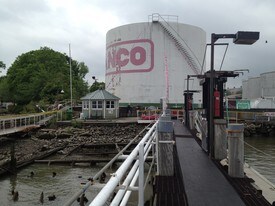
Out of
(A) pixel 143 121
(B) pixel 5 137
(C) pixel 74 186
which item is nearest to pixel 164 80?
(A) pixel 143 121

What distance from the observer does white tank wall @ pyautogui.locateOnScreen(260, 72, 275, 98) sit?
64250 millimetres

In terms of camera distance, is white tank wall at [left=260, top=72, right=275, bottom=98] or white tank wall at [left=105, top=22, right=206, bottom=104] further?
white tank wall at [left=260, top=72, right=275, bottom=98]

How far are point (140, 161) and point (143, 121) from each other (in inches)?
1031

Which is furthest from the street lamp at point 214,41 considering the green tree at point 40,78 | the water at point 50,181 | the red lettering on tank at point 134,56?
the green tree at point 40,78

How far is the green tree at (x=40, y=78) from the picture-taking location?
56.5 m

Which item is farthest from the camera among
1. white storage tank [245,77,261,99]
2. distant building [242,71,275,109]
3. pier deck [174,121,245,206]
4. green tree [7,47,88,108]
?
white storage tank [245,77,261,99]

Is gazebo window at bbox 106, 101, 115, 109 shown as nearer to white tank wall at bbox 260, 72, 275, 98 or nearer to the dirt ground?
the dirt ground

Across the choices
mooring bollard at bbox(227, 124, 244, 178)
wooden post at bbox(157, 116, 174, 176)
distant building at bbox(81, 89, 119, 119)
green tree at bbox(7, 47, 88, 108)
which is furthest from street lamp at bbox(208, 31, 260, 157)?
green tree at bbox(7, 47, 88, 108)

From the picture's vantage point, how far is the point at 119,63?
152ft

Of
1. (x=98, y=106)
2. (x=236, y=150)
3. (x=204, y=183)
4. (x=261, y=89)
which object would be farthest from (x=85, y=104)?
(x=261, y=89)

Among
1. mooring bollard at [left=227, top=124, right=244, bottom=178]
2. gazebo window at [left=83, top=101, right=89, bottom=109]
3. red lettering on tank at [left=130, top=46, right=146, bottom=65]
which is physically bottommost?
mooring bollard at [left=227, top=124, right=244, bottom=178]

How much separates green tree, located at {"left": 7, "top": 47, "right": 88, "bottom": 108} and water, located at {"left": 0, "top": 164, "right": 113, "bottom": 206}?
3841 centimetres

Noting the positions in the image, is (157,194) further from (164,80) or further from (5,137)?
(164,80)

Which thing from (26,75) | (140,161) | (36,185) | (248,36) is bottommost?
(36,185)
